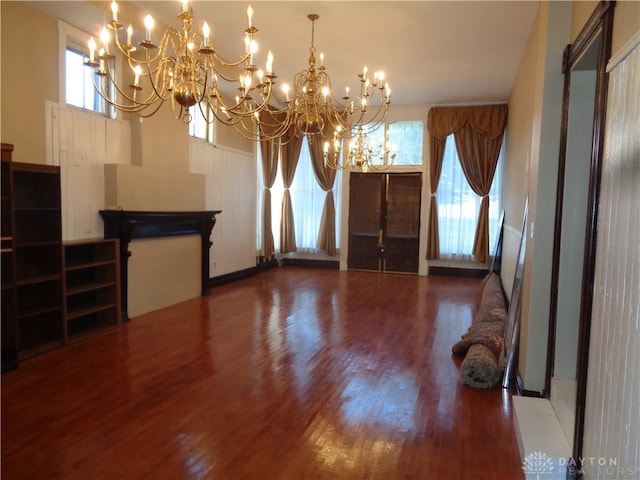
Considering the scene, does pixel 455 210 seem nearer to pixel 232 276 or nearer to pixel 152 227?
pixel 232 276

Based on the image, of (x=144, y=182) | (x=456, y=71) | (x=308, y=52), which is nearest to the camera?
(x=144, y=182)

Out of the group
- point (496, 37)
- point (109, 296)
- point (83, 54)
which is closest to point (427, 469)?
point (109, 296)

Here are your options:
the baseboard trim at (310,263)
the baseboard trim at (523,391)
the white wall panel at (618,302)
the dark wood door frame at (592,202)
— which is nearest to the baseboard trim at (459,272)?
the baseboard trim at (310,263)

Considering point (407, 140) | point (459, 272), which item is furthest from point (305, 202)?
point (459, 272)

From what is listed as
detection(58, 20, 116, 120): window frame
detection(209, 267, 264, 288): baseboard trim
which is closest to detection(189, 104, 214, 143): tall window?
detection(58, 20, 116, 120): window frame

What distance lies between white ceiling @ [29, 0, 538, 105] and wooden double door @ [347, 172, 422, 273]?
2427mm

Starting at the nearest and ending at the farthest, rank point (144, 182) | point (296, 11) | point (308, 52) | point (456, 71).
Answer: point (296, 11) < point (144, 182) < point (308, 52) < point (456, 71)

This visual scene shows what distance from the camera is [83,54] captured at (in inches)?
187

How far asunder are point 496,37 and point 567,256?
11.2ft

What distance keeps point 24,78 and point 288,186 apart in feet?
18.4

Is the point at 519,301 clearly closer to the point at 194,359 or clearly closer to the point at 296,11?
the point at 194,359

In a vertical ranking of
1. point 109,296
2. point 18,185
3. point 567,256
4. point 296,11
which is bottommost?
point 109,296

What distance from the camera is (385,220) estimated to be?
907 centimetres

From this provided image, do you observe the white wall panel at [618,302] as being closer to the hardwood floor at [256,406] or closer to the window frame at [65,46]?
the hardwood floor at [256,406]
